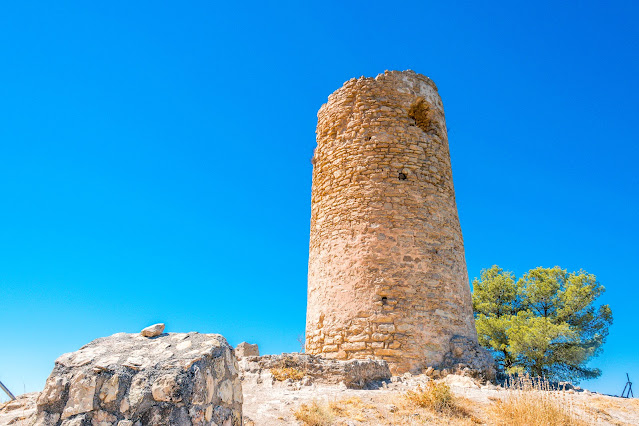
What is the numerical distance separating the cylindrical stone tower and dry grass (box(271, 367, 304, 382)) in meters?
1.41

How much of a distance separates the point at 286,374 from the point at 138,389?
3926 mm

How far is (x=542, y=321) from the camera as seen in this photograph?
13.6 metres

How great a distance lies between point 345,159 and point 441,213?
2.18m

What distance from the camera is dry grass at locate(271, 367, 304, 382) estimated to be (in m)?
6.49

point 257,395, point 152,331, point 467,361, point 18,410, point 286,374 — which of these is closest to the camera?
point 152,331

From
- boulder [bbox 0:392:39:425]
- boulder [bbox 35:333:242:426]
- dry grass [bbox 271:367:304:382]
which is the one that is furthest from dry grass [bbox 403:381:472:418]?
boulder [bbox 0:392:39:425]

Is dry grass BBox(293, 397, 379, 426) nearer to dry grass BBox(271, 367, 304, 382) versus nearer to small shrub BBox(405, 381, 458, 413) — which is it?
small shrub BBox(405, 381, 458, 413)

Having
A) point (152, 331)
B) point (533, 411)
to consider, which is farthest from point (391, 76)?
point (152, 331)

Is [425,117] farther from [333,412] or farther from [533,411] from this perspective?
[333,412]

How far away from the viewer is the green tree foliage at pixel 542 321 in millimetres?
13602

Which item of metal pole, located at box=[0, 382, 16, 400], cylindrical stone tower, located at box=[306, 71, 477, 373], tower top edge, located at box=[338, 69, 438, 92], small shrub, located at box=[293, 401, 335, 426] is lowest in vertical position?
small shrub, located at box=[293, 401, 335, 426]

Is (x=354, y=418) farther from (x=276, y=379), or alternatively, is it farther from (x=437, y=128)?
(x=437, y=128)

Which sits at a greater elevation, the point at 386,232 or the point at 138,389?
the point at 386,232

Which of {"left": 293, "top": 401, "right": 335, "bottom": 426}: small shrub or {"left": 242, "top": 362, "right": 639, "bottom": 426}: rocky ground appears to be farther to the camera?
{"left": 242, "top": 362, "right": 639, "bottom": 426}: rocky ground
